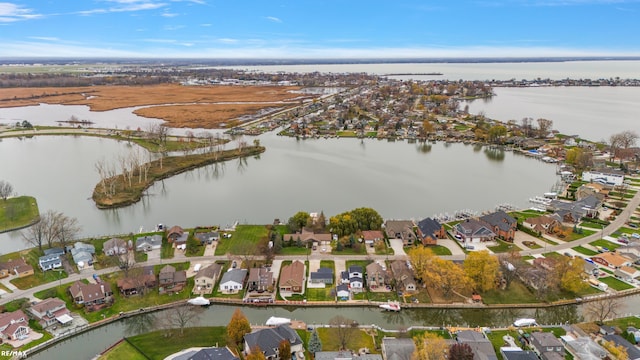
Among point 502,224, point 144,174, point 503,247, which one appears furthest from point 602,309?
point 144,174

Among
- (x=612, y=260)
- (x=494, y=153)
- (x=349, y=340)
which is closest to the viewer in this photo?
(x=349, y=340)

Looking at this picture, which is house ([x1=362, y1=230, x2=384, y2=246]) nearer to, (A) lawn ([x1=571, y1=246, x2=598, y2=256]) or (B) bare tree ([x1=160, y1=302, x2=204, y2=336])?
(B) bare tree ([x1=160, y1=302, x2=204, y2=336])

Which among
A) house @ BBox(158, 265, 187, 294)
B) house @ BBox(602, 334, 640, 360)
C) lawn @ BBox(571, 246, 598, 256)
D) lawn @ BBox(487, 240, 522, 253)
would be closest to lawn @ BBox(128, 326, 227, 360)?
house @ BBox(158, 265, 187, 294)

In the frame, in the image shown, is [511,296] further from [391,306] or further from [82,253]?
[82,253]

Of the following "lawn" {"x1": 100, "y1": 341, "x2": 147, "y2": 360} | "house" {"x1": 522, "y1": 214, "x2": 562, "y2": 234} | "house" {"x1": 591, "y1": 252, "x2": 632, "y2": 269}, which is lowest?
"lawn" {"x1": 100, "y1": 341, "x2": 147, "y2": 360}

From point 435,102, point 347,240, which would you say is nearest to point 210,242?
point 347,240

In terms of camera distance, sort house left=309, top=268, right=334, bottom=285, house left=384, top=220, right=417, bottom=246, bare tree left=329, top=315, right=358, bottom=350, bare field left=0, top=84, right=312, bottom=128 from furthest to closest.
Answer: bare field left=0, top=84, right=312, bottom=128, house left=384, top=220, right=417, bottom=246, house left=309, top=268, right=334, bottom=285, bare tree left=329, top=315, right=358, bottom=350
